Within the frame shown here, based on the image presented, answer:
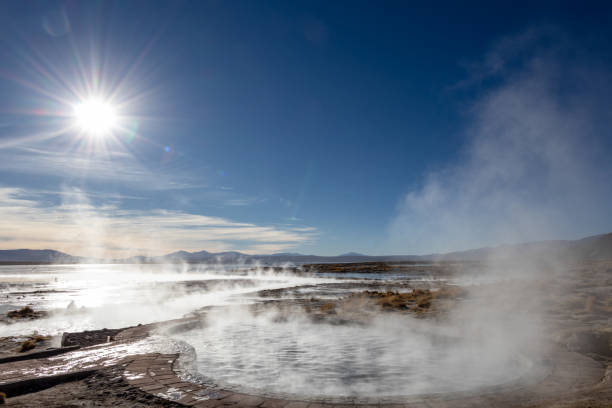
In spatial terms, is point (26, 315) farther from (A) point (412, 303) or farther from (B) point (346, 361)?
(A) point (412, 303)

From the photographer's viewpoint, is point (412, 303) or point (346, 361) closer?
point (346, 361)

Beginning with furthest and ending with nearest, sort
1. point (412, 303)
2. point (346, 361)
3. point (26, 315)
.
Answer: point (412, 303)
point (26, 315)
point (346, 361)

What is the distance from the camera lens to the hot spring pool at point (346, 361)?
6105mm

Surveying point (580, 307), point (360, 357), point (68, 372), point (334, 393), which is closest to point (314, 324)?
point (360, 357)

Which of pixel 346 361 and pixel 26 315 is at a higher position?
pixel 346 361

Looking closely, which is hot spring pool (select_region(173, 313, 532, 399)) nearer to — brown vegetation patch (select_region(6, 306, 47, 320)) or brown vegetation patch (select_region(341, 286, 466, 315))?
brown vegetation patch (select_region(341, 286, 466, 315))

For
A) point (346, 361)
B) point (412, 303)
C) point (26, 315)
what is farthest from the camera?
point (412, 303)

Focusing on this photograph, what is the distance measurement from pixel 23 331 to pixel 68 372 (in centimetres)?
1030

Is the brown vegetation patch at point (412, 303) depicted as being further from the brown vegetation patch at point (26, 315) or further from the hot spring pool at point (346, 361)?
the brown vegetation patch at point (26, 315)

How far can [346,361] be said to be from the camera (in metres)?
7.82

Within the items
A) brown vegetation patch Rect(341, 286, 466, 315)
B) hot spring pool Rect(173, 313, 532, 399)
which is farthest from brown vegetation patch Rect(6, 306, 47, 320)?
brown vegetation patch Rect(341, 286, 466, 315)

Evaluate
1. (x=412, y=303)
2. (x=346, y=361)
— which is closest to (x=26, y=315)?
(x=346, y=361)

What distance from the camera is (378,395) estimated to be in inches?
223

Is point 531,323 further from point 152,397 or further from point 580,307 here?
point 152,397
